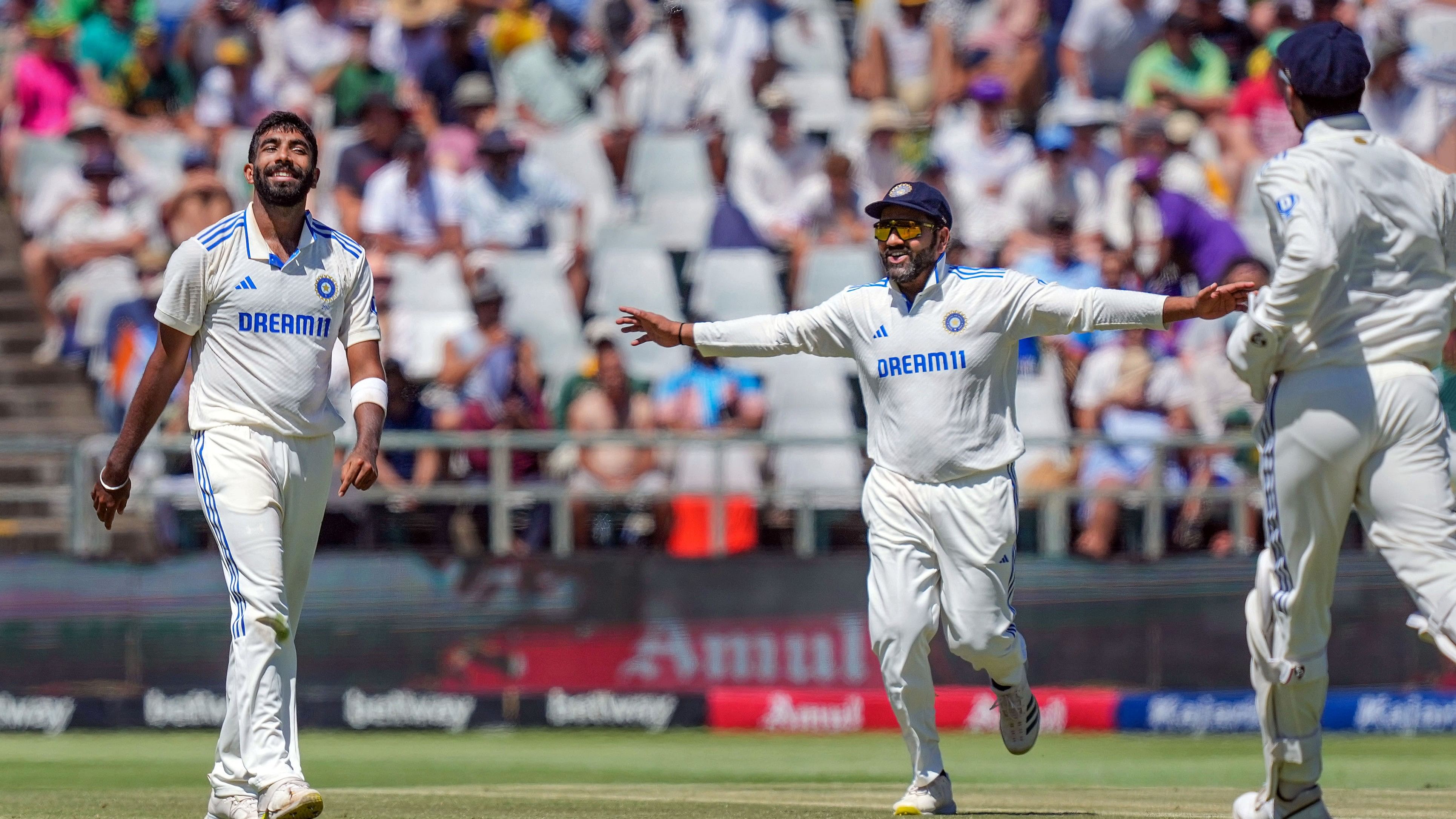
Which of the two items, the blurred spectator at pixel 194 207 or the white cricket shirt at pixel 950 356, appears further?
the blurred spectator at pixel 194 207

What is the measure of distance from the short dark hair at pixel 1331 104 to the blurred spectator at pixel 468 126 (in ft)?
39.3

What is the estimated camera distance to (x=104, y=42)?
19391 mm

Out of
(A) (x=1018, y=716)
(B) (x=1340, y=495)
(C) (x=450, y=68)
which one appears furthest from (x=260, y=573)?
(C) (x=450, y=68)

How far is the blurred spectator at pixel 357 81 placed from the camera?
18.5 m

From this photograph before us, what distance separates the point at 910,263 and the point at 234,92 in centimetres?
1222

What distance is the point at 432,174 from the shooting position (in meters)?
17.1

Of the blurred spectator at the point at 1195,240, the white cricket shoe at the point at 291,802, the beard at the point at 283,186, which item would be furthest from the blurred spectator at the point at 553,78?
the white cricket shoe at the point at 291,802

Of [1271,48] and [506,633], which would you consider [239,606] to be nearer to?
[506,633]

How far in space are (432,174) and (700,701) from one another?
5.61 meters

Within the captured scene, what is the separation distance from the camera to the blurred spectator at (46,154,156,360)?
16406mm

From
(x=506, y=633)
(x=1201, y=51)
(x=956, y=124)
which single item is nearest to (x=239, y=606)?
(x=506, y=633)

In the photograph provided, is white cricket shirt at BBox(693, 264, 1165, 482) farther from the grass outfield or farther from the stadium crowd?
A: the stadium crowd

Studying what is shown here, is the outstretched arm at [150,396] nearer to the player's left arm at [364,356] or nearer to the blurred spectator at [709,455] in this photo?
the player's left arm at [364,356]

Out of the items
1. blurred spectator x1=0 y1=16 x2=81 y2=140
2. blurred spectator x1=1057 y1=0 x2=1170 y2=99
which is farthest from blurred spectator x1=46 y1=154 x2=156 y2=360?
A: blurred spectator x1=1057 y1=0 x2=1170 y2=99
